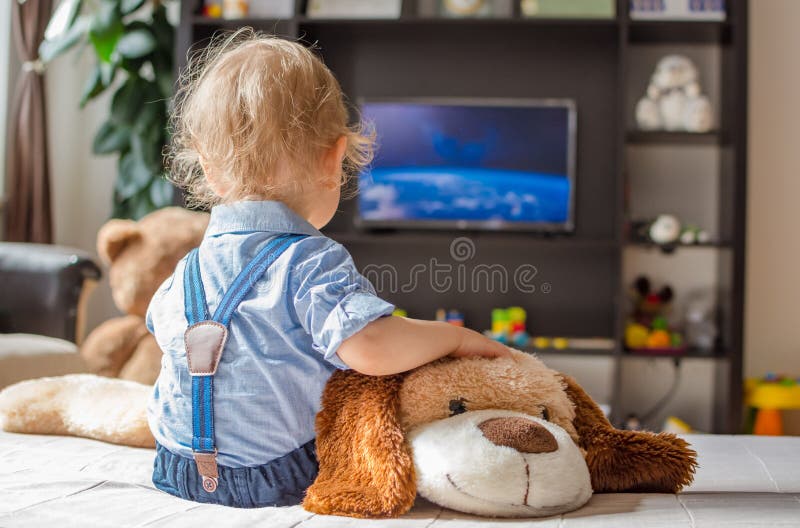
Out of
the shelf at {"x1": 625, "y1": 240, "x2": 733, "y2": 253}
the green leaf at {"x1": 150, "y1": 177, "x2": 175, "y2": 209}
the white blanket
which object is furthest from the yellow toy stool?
the green leaf at {"x1": 150, "y1": 177, "x2": 175, "y2": 209}

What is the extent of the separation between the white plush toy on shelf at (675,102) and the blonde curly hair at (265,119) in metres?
2.40

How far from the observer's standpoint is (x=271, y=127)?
91 centimetres

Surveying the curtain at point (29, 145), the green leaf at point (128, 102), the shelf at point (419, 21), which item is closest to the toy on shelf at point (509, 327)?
the shelf at point (419, 21)

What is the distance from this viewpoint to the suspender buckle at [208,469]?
895 mm

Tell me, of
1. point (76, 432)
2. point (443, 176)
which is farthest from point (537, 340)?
point (76, 432)

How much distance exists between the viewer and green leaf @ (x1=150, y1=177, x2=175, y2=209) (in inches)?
126

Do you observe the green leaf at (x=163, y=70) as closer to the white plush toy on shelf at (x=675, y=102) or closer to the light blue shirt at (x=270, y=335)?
the white plush toy on shelf at (x=675, y=102)

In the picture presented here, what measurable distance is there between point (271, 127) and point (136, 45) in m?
2.52

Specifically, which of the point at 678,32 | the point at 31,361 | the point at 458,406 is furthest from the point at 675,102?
the point at 458,406

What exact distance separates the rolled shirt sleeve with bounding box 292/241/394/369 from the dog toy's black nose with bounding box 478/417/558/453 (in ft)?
0.47

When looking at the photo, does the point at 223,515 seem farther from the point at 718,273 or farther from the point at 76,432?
the point at 718,273

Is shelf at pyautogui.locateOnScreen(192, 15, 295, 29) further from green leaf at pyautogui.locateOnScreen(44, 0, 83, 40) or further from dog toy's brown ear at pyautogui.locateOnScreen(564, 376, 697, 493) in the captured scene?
dog toy's brown ear at pyautogui.locateOnScreen(564, 376, 697, 493)

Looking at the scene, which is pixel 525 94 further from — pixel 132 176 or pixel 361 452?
pixel 361 452

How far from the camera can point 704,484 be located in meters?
0.93
